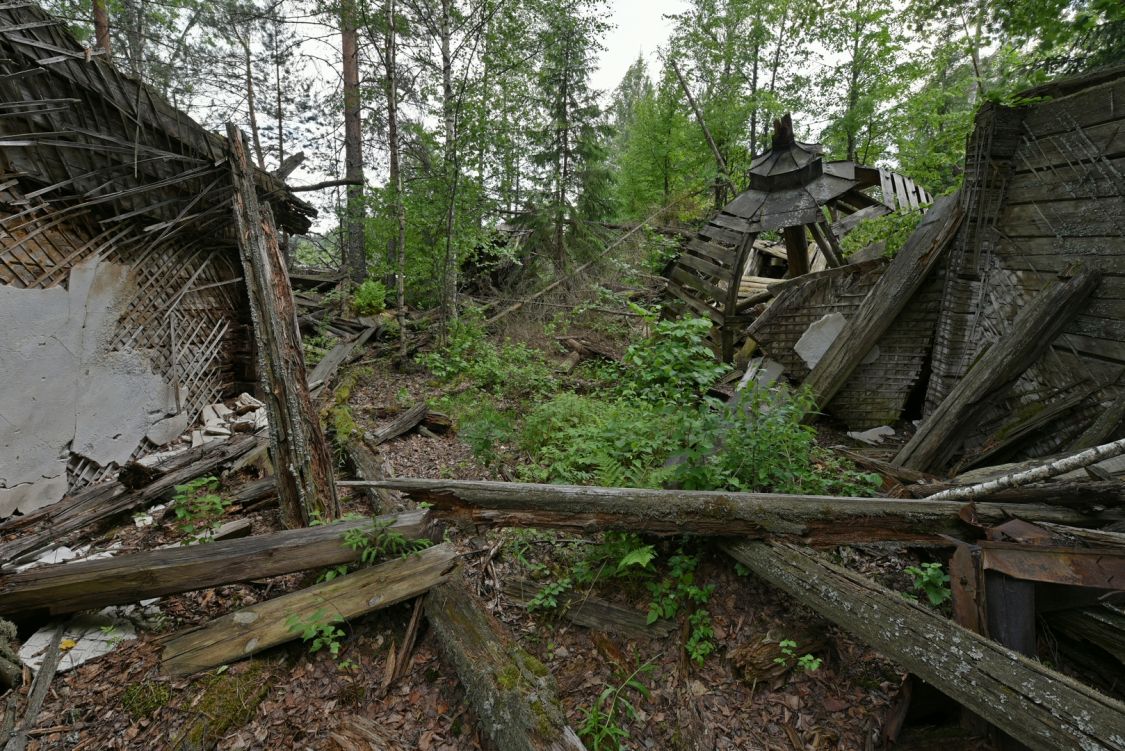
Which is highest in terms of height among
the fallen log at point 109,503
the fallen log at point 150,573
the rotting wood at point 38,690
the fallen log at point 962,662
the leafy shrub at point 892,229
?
the leafy shrub at point 892,229

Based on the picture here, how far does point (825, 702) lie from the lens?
2.27 m

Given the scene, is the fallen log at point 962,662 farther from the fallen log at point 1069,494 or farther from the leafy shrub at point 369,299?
the leafy shrub at point 369,299

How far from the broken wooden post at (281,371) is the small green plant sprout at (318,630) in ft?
3.20

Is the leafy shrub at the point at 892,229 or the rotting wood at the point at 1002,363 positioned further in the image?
the leafy shrub at the point at 892,229

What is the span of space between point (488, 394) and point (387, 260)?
3.66m

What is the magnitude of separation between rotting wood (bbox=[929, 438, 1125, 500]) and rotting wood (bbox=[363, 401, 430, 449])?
5379 mm

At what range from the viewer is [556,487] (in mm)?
2857

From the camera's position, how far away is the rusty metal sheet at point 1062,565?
6.51 feet

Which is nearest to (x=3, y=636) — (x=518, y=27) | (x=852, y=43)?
(x=518, y=27)

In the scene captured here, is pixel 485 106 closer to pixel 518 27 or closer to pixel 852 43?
pixel 518 27

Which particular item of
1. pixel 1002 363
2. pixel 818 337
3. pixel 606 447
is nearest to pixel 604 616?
pixel 606 447

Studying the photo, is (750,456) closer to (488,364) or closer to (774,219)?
(774,219)

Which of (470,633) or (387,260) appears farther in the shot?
(387,260)

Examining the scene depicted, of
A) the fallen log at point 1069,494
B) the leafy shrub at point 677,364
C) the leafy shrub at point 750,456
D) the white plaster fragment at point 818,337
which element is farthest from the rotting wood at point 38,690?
the white plaster fragment at point 818,337
